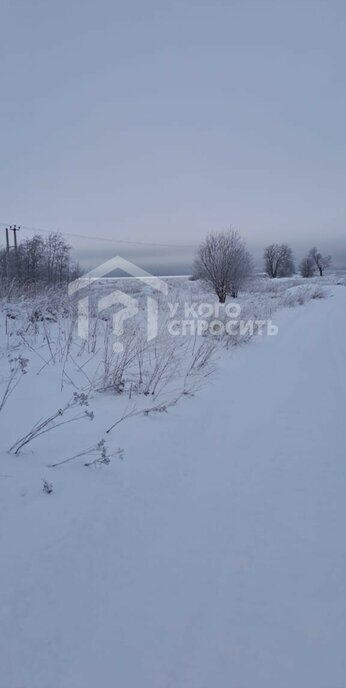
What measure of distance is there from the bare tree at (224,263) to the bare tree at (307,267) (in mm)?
52754

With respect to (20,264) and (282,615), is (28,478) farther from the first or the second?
(20,264)

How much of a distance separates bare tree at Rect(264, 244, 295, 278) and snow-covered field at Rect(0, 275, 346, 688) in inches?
2691

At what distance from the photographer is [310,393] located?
4234mm

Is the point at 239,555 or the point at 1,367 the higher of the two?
the point at 1,367

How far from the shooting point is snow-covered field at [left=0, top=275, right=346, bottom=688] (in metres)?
1.16

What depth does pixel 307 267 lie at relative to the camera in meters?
73.2

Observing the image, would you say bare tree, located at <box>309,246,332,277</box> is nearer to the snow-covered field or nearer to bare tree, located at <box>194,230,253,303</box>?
bare tree, located at <box>194,230,253,303</box>

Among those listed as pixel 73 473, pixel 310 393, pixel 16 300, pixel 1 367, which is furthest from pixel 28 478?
pixel 16 300

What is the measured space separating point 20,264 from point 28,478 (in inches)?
1204

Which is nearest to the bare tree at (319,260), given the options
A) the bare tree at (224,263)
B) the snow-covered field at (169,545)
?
the bare tree at (224,263)

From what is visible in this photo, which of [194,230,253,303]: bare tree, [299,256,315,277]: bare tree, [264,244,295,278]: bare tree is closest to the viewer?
[194,230,253,303]: bare tree

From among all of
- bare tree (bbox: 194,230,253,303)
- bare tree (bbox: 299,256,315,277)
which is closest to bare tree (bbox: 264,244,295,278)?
bare tree (bbox: 299,256,315,277)

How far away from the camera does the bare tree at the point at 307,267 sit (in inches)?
2884

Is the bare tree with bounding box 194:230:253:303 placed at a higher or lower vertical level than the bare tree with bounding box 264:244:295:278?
lower
